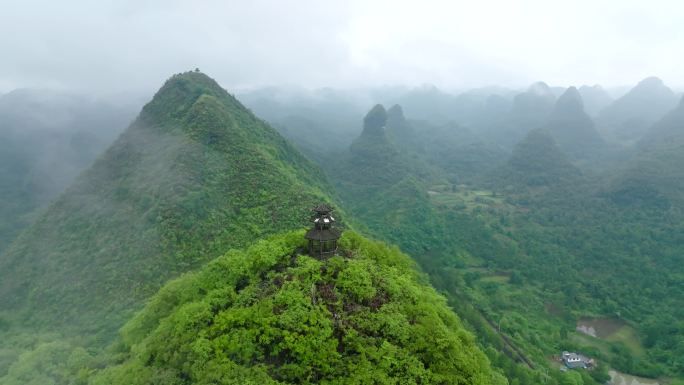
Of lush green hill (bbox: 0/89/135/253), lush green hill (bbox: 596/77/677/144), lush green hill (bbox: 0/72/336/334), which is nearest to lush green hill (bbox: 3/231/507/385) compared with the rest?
lush green hill (bbox: 0/72/336/334)

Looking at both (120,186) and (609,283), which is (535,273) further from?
(120,186)

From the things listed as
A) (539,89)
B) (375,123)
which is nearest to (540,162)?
(375,123)

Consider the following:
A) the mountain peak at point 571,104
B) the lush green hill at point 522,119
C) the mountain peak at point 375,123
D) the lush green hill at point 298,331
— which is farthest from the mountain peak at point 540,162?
the lush green hill at point 298,331

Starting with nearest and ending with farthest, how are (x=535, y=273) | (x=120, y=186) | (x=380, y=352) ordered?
(x=380, y=352) < (x=120, y=186) < (x=535, y=273)

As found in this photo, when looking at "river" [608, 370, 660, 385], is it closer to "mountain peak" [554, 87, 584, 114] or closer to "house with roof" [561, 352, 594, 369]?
"house with roof" [561, 352, 594, 369]

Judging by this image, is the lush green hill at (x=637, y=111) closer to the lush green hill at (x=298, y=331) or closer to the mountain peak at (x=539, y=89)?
the mountain peak at (x=539, y=89)

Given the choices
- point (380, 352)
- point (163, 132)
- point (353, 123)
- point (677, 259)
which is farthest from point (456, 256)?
point (353, 123)

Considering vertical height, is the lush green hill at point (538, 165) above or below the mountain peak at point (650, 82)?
below
